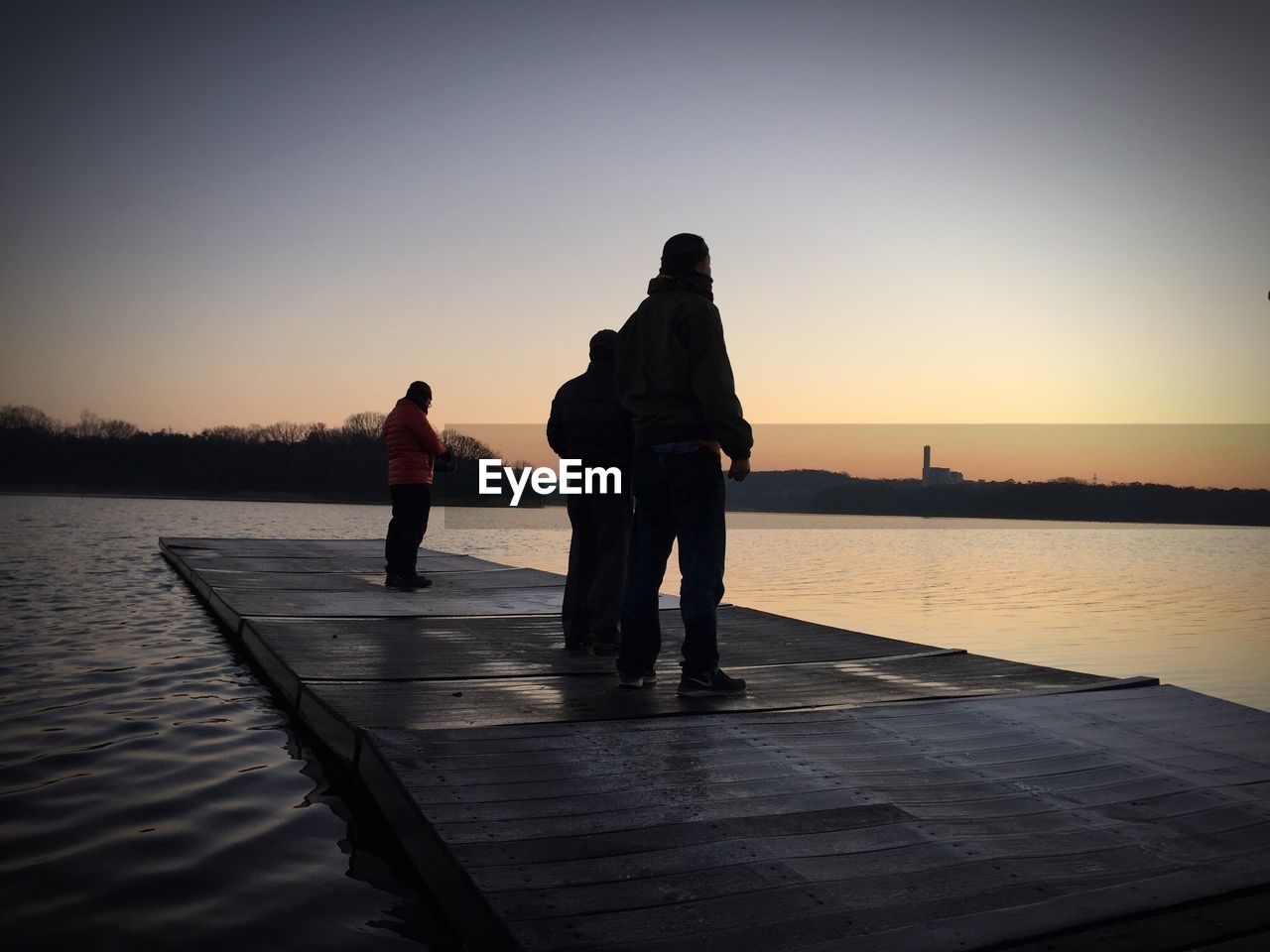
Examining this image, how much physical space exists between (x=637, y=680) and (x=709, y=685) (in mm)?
395

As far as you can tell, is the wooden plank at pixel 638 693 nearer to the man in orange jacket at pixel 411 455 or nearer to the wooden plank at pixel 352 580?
the man in orange jacket at pixel 411 455

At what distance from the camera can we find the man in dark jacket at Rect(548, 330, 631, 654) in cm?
618

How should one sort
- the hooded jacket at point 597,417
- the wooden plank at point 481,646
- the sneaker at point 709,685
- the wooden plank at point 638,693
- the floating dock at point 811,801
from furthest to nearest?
the hooded jacket at point 597,417 → the wooden plank at point 481,646 → the sneaker at point 709,685 → the wooden plank at point 638,693 → the floating dock at point 811,801

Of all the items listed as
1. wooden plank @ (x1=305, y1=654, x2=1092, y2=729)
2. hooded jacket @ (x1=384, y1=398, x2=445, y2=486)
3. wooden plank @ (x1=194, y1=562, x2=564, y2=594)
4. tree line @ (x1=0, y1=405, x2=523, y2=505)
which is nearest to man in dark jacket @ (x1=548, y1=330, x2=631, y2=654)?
wooden plank @ (x1=305, y1=654, x2=1092, y2=729)

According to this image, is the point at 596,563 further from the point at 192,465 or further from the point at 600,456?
the point at 192,465

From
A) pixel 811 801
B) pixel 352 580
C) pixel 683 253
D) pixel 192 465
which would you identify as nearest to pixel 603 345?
pixel 683 253

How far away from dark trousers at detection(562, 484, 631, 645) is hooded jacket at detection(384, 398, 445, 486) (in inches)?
149

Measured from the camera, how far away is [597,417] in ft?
20.3

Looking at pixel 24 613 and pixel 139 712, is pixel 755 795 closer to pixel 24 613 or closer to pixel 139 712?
pixel 139 712

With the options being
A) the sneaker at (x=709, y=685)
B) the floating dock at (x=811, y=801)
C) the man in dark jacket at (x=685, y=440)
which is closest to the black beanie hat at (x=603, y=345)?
the man in dark jacket at (x=685, y=440)

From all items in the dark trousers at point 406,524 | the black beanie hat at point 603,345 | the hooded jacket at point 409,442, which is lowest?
the dark trousers at point 406,524

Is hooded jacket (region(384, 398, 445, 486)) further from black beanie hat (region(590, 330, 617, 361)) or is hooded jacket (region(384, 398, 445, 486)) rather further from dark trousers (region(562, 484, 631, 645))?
black beanie hat (region(590, 330, 617, 361))

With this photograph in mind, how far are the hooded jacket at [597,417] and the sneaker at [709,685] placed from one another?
5.92 ft

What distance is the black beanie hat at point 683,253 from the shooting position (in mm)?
4621
